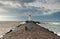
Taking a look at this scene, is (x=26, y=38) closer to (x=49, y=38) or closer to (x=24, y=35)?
(x=24, y=35)

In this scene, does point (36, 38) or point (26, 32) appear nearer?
point (36, 38)

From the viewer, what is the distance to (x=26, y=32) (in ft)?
22.3

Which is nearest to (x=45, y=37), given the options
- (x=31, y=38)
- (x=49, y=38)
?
(x=49, y=38)

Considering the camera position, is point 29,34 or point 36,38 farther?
point 29,34

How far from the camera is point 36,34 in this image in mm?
6551

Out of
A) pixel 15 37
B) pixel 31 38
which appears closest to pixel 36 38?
pixel 31 38

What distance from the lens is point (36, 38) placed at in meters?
6.07

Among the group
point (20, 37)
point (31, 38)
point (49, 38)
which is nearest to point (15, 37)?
point (20, 37)

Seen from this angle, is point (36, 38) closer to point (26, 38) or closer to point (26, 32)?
point (26, 38)

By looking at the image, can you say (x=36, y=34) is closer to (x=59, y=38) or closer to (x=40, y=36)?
(x=40, y=36)

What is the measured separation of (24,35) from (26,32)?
35 cm

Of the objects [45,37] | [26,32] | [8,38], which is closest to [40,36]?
[45,37]

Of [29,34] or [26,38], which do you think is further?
[29,34]

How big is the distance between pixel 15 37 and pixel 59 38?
1439 mm
